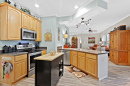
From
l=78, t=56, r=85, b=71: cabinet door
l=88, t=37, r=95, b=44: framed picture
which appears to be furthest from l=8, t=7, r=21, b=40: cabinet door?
l=88, t=37, r=95, b=44: framed picture

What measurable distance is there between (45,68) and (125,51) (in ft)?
15.9

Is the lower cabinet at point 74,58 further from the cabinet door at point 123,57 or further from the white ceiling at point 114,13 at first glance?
the cabinet door at point 123,57

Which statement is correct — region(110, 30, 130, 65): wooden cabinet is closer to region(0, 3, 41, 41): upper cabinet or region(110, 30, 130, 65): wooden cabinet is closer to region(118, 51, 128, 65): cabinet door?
region(118, 51, 128, 65): cabinet door

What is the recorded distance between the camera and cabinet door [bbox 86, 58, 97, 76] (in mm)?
Result: 2555

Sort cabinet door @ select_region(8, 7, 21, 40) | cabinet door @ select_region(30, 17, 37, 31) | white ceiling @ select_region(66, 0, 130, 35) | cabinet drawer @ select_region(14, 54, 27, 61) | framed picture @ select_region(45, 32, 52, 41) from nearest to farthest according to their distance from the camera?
cabinet drawer @ select_region(14, 54, 27, 61)
cabinet door @ select_region(8, 7, 21, 40)
white ceiling @ select_region(66, 0, 130, 35)
cabinet door @ select_region(30, 17, 37, 31)
framed picture @ select_region(45, 32, 52, 41)

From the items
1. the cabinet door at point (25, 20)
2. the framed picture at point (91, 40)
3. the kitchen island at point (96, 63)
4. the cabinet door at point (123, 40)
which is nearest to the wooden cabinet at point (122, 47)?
the cabinet door at point (123, 40)

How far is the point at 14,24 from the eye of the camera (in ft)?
8.41

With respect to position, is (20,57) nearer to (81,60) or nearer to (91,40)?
(81,60)

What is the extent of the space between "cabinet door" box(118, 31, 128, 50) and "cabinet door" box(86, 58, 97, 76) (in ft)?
9.56

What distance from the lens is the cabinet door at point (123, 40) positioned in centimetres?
430

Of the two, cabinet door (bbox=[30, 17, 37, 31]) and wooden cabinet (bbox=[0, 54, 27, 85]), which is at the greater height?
cabinet door (bbox=[30, 17, 37, 31])

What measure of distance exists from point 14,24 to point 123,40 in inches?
225

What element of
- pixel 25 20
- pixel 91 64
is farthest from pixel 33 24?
pixel 91 64

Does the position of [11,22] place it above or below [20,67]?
above
